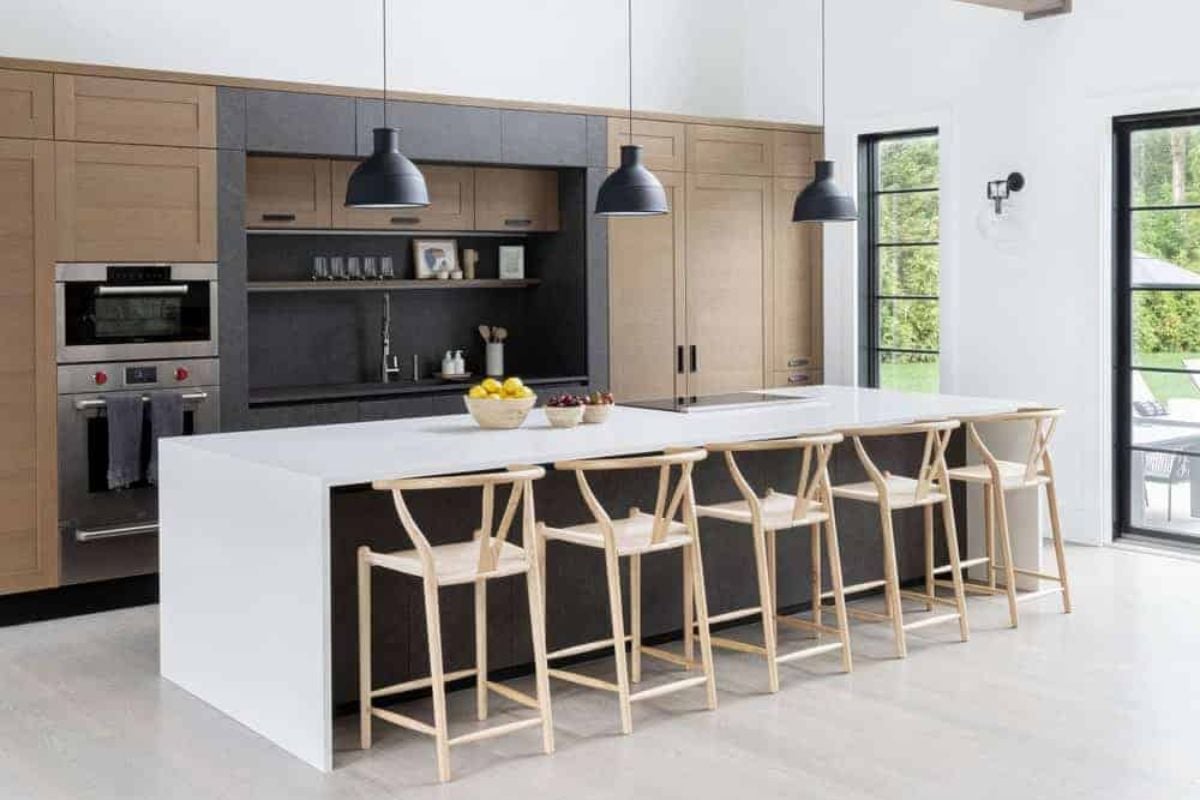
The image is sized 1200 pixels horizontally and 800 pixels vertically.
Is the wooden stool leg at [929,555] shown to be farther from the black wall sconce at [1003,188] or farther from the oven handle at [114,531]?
the oven handle at [114,531]

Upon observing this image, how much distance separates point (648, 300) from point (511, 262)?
80 cm

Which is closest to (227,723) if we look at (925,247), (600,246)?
(600,246)

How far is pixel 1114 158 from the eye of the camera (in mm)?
7441

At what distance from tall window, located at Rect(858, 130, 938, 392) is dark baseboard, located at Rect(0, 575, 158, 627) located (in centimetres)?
446

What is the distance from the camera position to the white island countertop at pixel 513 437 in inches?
179

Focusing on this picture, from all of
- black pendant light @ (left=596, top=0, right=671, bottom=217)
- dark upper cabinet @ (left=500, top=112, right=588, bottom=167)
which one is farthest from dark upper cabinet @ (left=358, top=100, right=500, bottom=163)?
black pendant light @ (left=596, top=0, right=671, bottom=217)

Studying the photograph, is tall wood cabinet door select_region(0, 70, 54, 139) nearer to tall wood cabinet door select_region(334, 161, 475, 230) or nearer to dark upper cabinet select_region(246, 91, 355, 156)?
dark upper cabinet select_region(246, 91, 355, 156)

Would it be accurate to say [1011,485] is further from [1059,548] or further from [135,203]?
[135,203]

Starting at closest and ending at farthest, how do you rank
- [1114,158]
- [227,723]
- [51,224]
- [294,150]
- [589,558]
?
[227,723] < [589,558] < [51,224] < [294,150] < [1114,158]

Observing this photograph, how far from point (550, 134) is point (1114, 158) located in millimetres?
2910

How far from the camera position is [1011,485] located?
5988 mm

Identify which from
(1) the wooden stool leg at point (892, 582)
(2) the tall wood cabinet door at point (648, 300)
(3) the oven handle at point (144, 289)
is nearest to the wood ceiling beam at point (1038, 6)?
(2) the tall wood cabinet door at point (648, 300)

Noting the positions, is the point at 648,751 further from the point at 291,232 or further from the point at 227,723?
the point at 291,232

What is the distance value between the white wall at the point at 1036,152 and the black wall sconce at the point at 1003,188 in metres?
0.06
